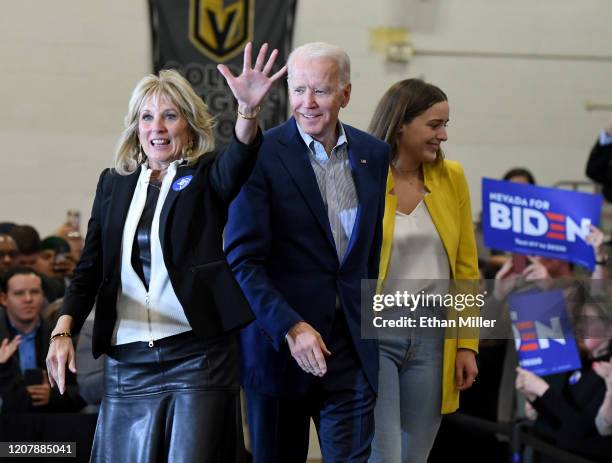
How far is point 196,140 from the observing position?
2734mm

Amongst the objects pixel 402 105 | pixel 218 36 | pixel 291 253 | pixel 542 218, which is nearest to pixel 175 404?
pixel 291 253

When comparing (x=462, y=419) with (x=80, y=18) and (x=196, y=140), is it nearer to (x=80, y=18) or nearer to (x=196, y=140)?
(x=196, y=140)

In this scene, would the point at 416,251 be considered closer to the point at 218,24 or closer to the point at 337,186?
the point at 337,186

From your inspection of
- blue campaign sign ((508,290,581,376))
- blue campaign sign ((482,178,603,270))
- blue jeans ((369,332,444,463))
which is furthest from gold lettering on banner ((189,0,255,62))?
blue jeans ((369,332,444,463))

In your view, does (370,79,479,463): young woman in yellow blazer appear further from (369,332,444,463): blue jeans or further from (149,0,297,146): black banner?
(149,0,297,146): black banner

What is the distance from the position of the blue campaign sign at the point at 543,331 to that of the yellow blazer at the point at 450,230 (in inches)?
17.7

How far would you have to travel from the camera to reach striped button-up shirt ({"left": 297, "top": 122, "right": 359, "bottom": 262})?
111 inches

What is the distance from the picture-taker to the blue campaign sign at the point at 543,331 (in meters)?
3.69

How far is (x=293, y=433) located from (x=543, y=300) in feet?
4.14

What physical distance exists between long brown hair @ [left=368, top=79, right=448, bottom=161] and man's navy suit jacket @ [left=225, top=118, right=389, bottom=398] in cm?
38

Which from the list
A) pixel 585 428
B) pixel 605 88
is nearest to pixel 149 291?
pixel 585 428

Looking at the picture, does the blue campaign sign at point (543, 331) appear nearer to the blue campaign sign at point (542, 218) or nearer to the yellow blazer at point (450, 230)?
the yellow blazer at point (450, 230)

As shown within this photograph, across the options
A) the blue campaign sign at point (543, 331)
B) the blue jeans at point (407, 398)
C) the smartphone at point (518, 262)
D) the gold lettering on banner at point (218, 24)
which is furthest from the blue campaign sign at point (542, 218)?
the gold lettering on banner at point (218, 24)

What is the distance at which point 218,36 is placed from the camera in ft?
29.6
